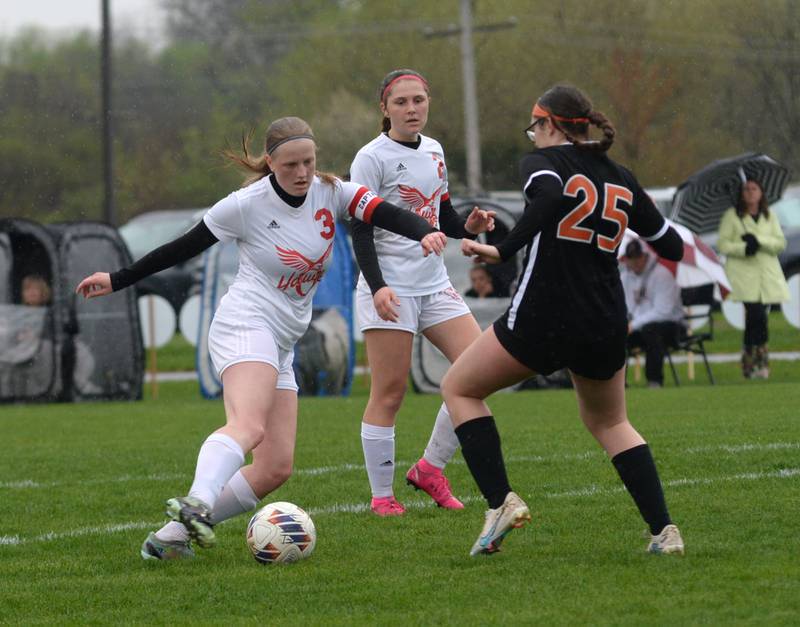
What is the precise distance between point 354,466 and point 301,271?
333 centimetres

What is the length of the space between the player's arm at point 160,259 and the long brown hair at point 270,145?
0.31 meters

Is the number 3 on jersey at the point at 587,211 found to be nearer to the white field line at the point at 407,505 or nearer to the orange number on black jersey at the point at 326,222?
the orange number on black jersey at the point at 326,222

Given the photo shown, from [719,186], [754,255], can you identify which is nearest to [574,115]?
[754,255]

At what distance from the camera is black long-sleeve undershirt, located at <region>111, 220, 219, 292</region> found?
20.0ft

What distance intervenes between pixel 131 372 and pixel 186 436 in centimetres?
494

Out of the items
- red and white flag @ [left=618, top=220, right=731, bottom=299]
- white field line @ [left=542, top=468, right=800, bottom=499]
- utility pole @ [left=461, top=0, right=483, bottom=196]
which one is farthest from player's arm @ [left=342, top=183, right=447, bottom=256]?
utility pole @ [left=461, top=0, right=483, bottom=196]

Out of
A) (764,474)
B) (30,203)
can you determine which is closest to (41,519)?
(764,474)

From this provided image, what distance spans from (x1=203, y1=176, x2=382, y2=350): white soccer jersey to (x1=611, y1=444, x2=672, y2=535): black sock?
1518 mm

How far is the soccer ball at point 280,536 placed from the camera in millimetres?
6047

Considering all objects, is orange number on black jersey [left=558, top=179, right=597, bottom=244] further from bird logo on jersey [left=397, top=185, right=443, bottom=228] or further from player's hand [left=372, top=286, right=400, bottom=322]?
bird logo on jersey [left=397, top=185, right=443, bottom=228]

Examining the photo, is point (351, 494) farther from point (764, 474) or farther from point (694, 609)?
point (694, 609)

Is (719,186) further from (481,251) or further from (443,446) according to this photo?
(481,251)

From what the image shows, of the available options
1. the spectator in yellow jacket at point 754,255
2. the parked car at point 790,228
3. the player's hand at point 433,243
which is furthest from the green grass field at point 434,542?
the parked car at point 790,228

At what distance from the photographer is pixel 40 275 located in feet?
54.4
